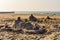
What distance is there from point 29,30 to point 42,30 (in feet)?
0.72

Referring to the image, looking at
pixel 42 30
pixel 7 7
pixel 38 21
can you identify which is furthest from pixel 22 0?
pixel 42 30

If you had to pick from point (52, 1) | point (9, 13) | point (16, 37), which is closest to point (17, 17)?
point (9, 13)

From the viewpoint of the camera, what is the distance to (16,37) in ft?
8.78

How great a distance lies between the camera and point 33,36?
8.63ft

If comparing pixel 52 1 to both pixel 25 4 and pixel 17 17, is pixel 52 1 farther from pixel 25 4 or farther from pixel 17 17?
Result: pixel 17 17

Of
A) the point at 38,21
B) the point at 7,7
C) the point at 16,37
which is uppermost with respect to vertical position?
the point at 7,7

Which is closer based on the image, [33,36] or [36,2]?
[33,36]

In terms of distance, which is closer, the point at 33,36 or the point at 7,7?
the point at 33,36

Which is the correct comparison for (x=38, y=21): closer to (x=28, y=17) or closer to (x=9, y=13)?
(x=28, y=17)

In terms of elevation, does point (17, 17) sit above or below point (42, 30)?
above

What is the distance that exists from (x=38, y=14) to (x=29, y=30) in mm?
316

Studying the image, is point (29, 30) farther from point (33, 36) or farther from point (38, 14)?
point (38, 14)

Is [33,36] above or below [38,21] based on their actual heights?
below

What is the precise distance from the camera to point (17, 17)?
9.14 ft
